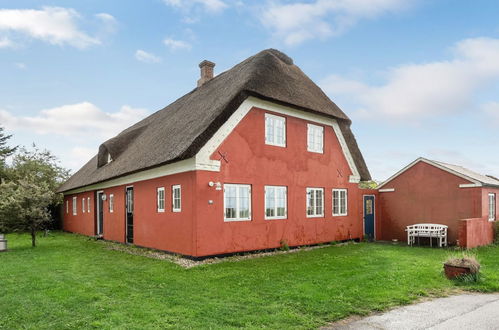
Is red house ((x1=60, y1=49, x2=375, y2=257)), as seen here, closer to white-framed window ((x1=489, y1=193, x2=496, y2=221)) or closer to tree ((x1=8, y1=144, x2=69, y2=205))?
white-framed window ((x1=489, y1=193, x2=496, y2=221))

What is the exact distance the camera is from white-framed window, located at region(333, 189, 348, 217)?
15555 mm

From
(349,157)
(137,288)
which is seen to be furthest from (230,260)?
(349,157)

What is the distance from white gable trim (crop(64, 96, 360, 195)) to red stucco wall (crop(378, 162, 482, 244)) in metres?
2.62

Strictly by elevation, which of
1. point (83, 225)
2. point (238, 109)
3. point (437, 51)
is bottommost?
point (83, 225)

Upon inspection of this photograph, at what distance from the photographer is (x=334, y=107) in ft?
51.0

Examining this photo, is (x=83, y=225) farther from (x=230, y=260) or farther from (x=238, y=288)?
(x=238, y=288)

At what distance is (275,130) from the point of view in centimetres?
1316

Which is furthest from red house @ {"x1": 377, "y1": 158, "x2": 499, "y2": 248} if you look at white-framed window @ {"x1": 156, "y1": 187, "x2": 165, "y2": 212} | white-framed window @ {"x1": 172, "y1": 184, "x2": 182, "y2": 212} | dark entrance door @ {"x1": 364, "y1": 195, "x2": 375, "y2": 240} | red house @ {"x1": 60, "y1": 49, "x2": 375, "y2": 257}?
white-framed window @ {"x1": 156, "y1": 187, "x2": 165, "y2": 212}

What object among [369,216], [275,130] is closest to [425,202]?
[369,216]

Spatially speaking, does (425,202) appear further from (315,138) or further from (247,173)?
(247,173)

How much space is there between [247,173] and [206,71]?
333 inches

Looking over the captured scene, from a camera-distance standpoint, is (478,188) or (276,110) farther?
(478,188)

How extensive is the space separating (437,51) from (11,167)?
30.6 meters

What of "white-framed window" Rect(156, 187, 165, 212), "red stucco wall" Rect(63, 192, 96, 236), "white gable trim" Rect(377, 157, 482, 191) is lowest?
"red stucco wall" Rect(63, 192, 96, 236)
